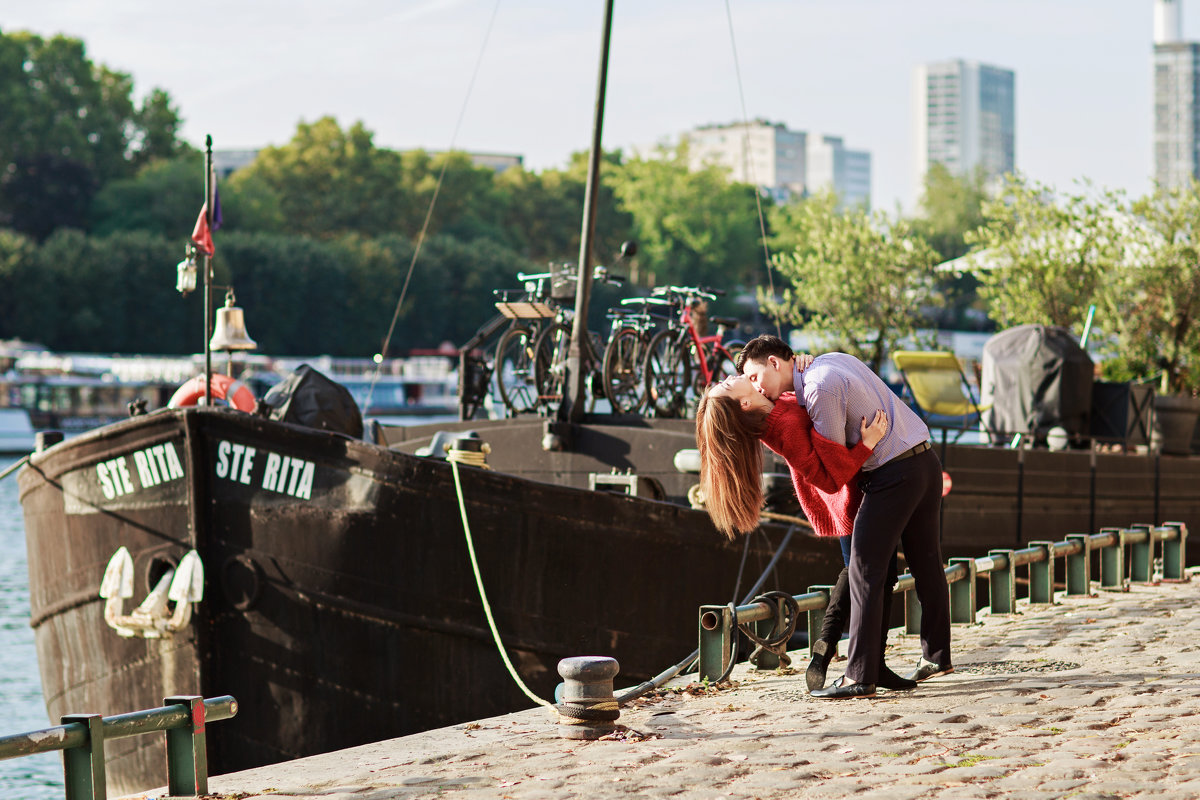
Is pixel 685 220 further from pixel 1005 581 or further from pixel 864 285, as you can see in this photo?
pixel 1005 581

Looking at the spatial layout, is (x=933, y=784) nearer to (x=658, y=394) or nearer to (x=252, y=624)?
(x=252, y=624)

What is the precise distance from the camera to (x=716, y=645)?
675 centimetres

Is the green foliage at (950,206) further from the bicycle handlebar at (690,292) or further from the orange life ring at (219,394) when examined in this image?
the orange life ring at (219,394)

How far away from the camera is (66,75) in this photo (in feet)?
267

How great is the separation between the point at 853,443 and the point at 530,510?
3.59 meters

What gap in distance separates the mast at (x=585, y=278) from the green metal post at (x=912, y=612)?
13.8 ft

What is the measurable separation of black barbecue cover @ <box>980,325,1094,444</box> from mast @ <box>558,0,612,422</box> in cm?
592

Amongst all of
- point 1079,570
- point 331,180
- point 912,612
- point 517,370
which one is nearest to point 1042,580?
point 1079,570

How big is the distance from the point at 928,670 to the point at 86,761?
3.61 metres

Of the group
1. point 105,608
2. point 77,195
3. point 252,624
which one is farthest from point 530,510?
point 77,195

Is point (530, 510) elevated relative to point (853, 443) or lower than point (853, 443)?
lower

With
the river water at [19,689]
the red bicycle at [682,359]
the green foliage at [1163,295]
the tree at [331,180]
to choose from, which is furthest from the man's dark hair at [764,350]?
the tree at [331,180]

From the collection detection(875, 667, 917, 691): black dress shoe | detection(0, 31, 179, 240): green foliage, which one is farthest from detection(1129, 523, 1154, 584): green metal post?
detection(0, 31, 179, 240): green foliage

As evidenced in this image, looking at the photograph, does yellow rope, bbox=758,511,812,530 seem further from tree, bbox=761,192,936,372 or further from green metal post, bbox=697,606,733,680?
tree, bbox=761,192,936,372
